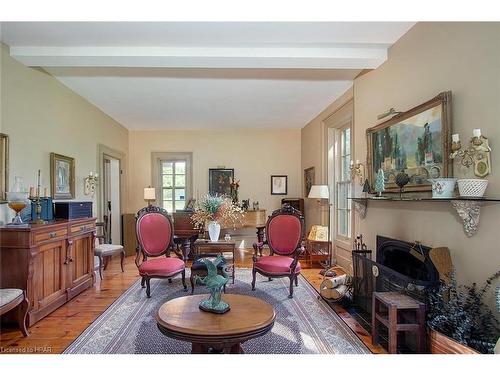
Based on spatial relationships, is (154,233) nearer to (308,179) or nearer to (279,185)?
(308,179)

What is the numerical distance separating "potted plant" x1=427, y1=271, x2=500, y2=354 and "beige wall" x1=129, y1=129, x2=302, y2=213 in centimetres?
518

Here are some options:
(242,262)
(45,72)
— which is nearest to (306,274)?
(242,262)

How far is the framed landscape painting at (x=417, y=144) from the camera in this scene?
242cm

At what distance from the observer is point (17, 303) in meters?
2.63

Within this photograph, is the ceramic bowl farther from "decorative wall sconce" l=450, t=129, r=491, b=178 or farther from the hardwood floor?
the hardwood floor

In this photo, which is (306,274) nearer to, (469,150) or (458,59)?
(469,150)

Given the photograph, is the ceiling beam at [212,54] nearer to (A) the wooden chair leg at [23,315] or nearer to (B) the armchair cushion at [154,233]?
(B) the armchair cushion at [154,233]

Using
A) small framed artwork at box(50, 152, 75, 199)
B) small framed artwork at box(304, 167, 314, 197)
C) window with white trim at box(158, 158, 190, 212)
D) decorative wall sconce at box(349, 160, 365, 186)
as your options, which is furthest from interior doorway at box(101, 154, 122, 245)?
decorative wall sconce at box(349, 160, 365, 186)

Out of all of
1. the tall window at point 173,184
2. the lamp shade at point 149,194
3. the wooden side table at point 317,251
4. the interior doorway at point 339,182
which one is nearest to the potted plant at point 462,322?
the interior doorway at point 339,182

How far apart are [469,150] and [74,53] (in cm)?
376

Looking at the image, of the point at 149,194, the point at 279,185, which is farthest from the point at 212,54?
the point at 279,185

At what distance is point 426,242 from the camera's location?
268 cm

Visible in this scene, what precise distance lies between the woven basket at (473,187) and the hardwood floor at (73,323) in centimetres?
143

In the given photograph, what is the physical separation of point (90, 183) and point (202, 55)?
3178mm
